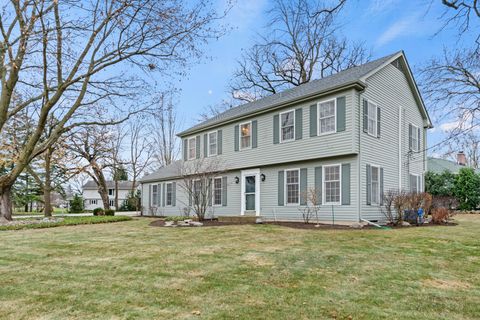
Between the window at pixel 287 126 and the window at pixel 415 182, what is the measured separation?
5.79 m

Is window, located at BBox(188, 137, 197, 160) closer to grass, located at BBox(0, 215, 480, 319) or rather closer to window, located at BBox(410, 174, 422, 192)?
window, located at BBox(410, 174, 422, 192)

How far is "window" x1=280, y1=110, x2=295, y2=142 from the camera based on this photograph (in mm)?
13555

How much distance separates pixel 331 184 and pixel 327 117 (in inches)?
95.5

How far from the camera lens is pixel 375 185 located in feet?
40.4

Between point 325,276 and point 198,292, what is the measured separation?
188cm

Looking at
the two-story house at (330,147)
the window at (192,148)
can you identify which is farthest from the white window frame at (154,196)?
the two-story house at (330,147)

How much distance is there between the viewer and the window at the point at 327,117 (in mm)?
12164

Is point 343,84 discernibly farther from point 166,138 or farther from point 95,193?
point 95,193

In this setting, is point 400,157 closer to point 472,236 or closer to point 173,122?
point 472,236

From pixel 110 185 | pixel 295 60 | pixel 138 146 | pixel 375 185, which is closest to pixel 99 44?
pixel 375 185

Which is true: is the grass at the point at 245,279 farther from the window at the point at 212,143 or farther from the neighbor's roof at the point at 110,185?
the neighbor's roof at the point at 110,185

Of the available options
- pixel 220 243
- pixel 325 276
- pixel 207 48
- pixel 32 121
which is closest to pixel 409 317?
pixel 325 276

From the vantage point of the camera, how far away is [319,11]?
737 cm

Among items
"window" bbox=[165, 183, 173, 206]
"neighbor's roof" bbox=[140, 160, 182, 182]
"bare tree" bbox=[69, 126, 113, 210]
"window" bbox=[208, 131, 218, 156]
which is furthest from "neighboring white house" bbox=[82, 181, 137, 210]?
"window" bbox=[208, 131, 218, 156]
